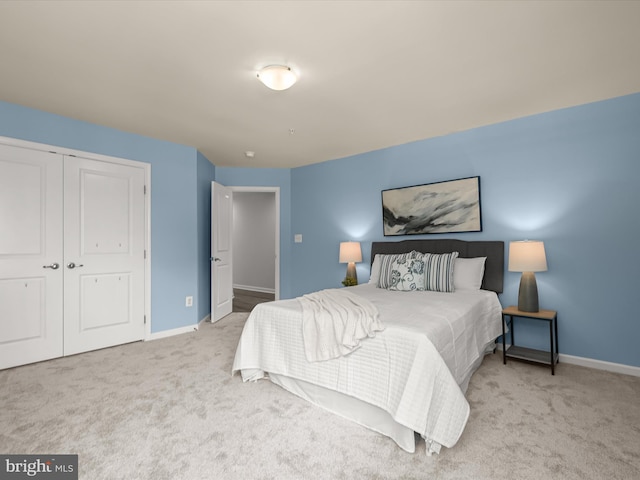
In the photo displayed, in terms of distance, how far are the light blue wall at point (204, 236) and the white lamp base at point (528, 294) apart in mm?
3772

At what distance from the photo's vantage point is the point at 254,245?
7.76 m

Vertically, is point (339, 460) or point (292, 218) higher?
point (292, 218)

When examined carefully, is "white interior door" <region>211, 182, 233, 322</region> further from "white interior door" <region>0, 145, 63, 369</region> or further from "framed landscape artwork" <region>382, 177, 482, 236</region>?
"framed landscape artwork" <region>382, 177, 482, 236</region>

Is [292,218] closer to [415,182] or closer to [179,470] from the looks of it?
[415,182]

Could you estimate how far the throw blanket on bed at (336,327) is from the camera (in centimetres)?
205

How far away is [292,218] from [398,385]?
392cm

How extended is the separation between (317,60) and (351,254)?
2.63 m

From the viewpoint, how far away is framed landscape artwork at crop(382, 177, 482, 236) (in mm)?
3604

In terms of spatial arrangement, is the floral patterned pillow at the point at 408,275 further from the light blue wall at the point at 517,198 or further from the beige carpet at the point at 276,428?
the beige carpet at the point at 276,428

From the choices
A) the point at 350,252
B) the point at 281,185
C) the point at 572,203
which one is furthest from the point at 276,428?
the point at 281,185

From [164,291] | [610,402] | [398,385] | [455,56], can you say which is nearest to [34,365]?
[164,291]

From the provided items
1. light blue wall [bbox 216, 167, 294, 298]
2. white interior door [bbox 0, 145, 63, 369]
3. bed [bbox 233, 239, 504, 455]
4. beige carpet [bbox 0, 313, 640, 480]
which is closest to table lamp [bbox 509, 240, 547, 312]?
bed [bbox 233, 239, 504, 455]

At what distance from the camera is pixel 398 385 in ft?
6.02

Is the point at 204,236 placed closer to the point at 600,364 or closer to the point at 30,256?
the point at 30,256
